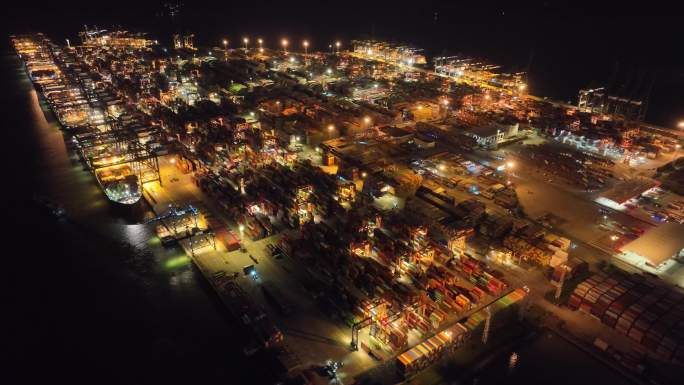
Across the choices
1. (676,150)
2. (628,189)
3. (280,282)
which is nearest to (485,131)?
(628,189)

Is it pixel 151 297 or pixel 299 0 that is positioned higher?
pixel 299 0

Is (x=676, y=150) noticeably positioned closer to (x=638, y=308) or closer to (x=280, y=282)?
(x=638, y=308)

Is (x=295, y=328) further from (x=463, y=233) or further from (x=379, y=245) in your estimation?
(x=463, y=233)

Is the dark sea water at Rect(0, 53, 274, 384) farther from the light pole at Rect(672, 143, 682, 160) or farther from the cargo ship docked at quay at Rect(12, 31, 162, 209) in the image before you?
the light pole at Rect(672, 143, 682, 160)

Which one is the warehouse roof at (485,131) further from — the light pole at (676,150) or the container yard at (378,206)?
the light pole at (676,150)

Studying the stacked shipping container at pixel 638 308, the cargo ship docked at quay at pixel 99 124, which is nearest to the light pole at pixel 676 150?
the stacked shipping container at pixel 638 308

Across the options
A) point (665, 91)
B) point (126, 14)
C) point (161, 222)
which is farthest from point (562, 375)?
point (126, 14)

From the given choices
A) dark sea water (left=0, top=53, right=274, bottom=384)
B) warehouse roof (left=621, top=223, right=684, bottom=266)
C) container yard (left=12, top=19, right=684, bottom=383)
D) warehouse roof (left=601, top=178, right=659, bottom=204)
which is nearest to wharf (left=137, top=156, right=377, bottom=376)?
container yard (left=12, top=19, right=684, bottom=383)
